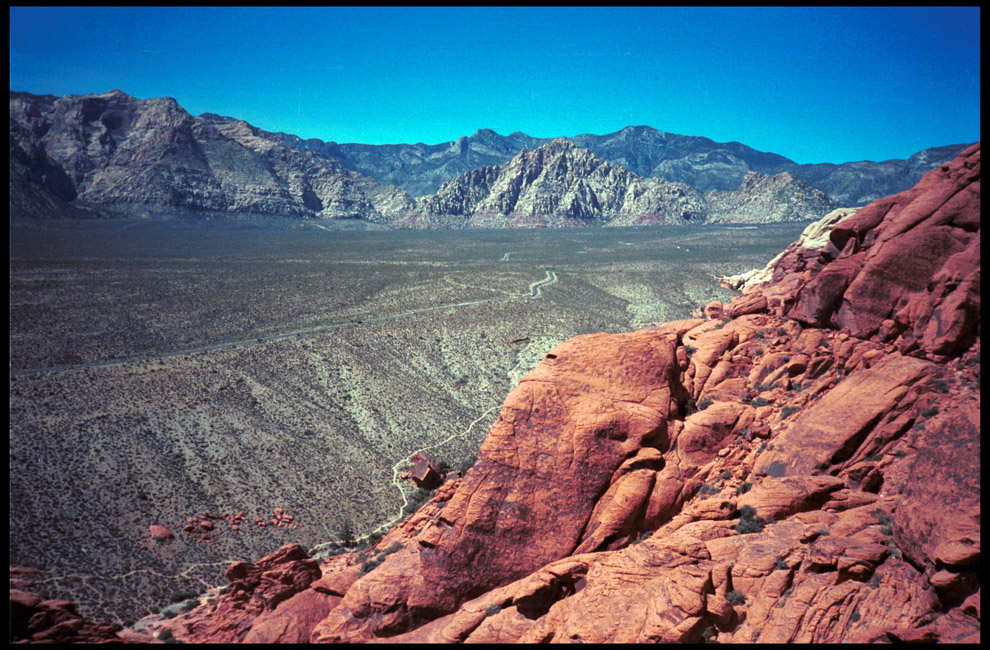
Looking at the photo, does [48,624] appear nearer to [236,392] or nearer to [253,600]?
[253,600]

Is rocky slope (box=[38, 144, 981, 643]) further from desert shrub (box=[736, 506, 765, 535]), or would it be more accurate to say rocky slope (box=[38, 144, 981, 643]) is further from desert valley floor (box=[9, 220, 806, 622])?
desert valley floor (box=[9, 220, 806, 622])

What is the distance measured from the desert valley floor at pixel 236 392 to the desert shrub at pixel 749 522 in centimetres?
1733

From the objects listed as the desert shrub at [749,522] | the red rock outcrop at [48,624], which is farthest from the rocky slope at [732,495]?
the red rock outcrop at [48,624]

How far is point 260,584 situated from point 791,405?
15.3 metres

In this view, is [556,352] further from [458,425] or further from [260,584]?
[458,425]

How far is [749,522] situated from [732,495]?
105cm

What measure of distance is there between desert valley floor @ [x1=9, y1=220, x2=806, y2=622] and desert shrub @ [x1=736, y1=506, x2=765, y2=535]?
56.9 feet

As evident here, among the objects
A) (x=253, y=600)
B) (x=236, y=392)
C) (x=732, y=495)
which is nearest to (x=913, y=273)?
(x=732, y=495)

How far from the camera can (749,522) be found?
399 inches

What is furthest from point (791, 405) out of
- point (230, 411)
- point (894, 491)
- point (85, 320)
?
point (85, 320)

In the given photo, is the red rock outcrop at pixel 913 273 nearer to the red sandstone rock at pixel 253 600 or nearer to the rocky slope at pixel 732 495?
the rocky slope at pixel 732 495

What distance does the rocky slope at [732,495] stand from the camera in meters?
8.23

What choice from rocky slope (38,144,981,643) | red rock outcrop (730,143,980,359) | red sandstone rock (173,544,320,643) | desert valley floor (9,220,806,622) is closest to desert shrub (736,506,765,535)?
rocky slope (38,144,981,643)

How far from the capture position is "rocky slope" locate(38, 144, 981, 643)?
27.0ft
